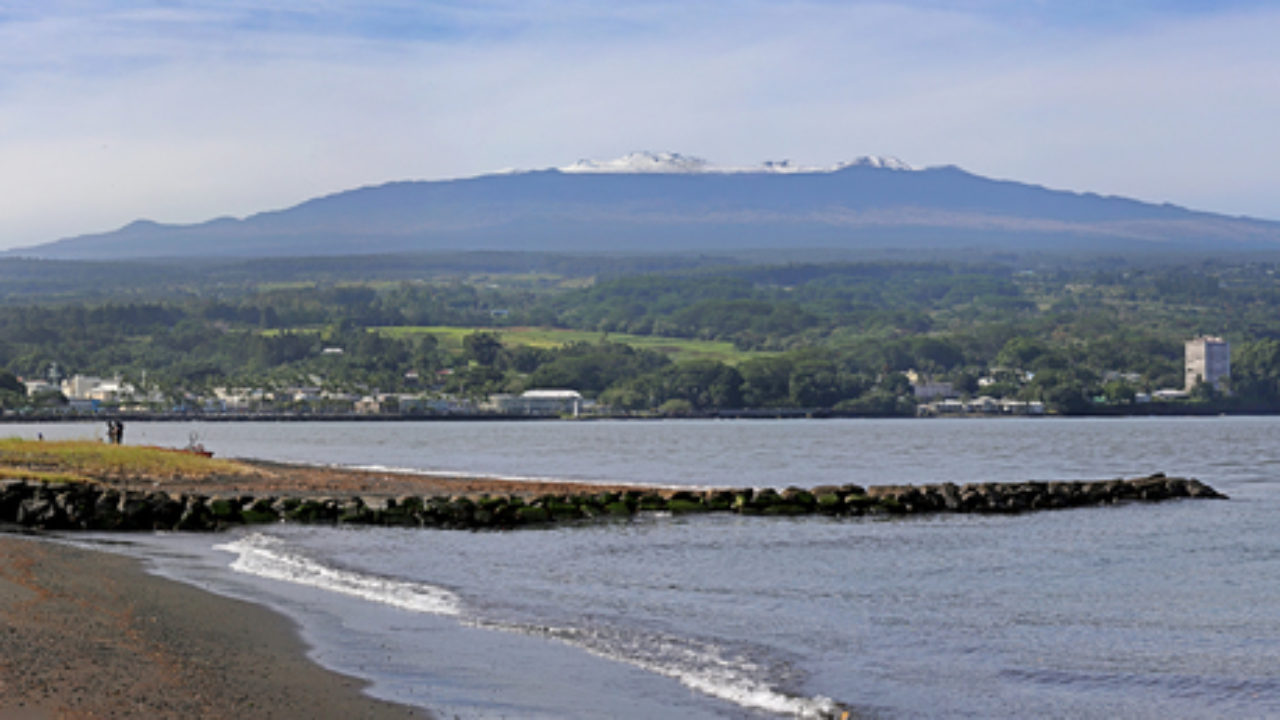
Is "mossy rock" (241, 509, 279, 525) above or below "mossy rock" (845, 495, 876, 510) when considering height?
above

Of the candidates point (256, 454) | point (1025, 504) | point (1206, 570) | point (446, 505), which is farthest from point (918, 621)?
point (256, 454)

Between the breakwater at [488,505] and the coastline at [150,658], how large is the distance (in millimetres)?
11972

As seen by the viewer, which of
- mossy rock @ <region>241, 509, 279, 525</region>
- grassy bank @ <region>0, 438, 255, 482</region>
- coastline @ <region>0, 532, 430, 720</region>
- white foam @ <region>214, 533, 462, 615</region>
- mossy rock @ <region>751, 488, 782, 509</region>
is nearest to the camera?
coastline @ <region>0, 532, 430, 720</region>

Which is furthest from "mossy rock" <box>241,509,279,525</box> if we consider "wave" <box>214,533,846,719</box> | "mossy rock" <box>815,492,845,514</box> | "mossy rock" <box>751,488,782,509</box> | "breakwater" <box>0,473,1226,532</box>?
"mossy rock" <box>815,492,845,514</box>

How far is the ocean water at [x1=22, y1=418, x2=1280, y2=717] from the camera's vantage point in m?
15.4

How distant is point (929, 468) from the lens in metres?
69.1

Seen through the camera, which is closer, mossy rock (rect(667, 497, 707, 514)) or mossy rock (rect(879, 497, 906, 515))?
mossy rock (rect(667, 497, 707, 514))

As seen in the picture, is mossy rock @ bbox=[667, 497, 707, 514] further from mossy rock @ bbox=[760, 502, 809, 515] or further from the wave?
the wave

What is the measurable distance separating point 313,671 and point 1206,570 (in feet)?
61.7

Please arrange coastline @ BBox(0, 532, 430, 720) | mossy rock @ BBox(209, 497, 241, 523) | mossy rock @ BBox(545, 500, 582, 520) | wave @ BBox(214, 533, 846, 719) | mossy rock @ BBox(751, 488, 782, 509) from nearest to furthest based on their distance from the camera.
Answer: coastline @ BBox(0, 532, 430, 720) < wave @ BBox(214, 533, 846, 719) < mossy rock @ BBox(209, 497, 241, 523) < mossy rock @ BBox(545, 500, 582, 520) < mossy rock @ BBox(751, 488, 782, 509)

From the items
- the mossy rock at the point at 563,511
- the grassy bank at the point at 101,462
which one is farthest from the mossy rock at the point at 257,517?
the grassy bank at the point at 101,462

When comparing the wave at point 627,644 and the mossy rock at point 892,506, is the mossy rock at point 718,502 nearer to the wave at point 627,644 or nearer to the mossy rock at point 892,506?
the mossy rock at point 892,506

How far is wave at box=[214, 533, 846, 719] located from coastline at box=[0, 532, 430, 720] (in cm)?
259

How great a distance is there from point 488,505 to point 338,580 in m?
12.6
